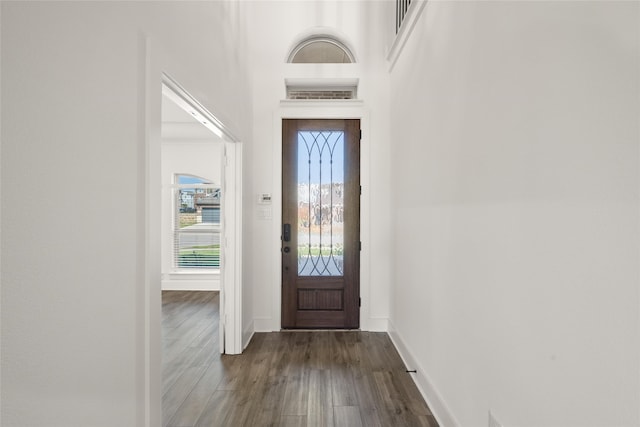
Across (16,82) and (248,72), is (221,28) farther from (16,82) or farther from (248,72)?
(16,82)

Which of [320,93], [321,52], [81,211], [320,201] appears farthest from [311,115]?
[81,211]

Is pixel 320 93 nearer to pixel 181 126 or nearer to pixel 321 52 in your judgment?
pixel 321 52

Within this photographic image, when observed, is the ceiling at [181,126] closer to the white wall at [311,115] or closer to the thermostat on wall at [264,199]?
the white wall at [311,115]

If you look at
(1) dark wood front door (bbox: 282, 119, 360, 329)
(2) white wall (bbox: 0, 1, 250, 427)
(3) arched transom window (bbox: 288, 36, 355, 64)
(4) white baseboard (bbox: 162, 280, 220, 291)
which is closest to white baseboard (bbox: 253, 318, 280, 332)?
(1) dark wood front door (bbox: 282, 119, 360, 329)

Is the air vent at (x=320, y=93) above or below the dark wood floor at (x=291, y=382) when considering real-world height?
above

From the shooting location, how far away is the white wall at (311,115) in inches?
143

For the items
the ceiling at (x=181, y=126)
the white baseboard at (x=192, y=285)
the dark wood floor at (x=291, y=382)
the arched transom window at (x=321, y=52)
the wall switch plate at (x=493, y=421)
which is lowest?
the dark wood floor at (x=291, y=382)

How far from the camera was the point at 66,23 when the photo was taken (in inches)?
38.5

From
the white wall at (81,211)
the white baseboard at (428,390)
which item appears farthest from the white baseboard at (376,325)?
the white wall at (81,211)

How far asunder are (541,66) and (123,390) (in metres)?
1.90

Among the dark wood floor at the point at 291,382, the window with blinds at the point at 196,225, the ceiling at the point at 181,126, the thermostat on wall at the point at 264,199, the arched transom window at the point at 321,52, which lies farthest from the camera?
the window with blinds at the point at 196,225

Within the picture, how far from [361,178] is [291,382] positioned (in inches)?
84.7

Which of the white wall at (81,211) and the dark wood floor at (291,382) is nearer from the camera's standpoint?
the white wall at (81,211)

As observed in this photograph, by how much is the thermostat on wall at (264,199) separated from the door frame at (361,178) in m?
0.06
